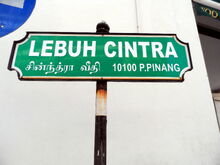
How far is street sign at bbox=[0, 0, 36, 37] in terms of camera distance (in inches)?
68.0

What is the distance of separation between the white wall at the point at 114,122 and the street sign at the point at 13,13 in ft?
0.35

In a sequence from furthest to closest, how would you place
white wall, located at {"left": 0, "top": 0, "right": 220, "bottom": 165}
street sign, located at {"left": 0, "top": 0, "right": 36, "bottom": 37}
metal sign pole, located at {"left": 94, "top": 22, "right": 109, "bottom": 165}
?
street sign, located at {"left": 0, "top": 0, "right": 36, "bottom": 37}
white wall, located at {"left": 0, "top": 0, "right": 220, "bottom": 165}
metal sign pole, located at {"left": 94, "top": 22, "right": 109, "bottom": 165}

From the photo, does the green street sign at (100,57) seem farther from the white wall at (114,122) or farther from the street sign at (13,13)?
the street sign at (13,13)

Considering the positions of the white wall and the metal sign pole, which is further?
the white wall

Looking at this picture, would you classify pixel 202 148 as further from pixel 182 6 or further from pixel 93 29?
pixel 182 6

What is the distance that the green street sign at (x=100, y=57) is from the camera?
687 mm

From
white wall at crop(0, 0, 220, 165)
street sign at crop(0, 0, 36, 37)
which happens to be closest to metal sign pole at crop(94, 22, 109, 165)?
white wall at crop(0, 0, 220, 165)

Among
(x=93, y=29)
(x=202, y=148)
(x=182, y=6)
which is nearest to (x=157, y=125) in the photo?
(x=202, y=148)

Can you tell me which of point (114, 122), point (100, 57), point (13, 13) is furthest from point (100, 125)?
point (13, 13)

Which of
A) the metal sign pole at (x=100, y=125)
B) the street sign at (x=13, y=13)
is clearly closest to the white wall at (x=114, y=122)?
the street sign at (x=13, y=13)

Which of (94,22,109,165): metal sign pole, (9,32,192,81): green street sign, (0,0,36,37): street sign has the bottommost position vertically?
(94,22,109,165): metal sign pole

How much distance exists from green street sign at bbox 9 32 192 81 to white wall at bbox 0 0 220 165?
30.3 inches

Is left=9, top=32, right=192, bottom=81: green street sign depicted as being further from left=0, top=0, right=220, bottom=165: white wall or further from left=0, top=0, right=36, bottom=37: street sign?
left=0, top=0, right=36, bottom=37: street sign

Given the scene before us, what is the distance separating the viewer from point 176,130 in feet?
4.54
